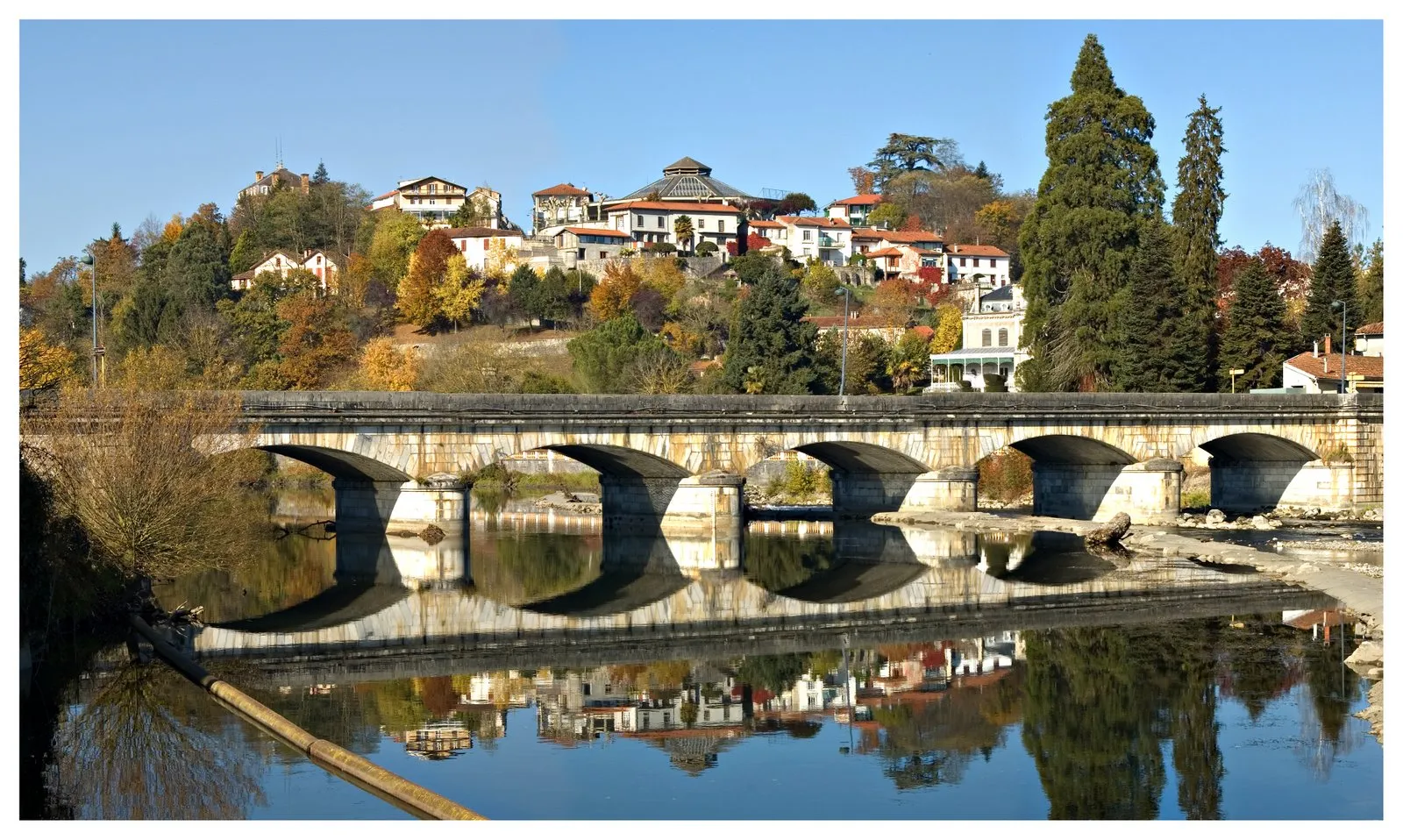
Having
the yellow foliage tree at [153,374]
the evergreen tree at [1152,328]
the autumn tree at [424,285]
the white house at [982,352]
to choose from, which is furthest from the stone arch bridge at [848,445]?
the autumn tree at [424,285]

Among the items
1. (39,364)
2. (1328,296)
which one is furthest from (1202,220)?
(39,364)

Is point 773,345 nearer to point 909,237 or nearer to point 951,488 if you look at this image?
point 951,488

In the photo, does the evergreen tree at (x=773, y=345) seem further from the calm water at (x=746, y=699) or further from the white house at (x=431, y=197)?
the white house at (x=431, y=197)

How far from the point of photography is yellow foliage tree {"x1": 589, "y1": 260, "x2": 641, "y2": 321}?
348ft

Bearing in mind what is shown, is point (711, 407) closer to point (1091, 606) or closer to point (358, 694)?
point (1091, 606)

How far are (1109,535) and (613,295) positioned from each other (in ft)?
202

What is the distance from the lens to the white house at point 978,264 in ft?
439

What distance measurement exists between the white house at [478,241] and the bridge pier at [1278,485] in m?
68.8

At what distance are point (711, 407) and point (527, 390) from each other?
95.0 feet

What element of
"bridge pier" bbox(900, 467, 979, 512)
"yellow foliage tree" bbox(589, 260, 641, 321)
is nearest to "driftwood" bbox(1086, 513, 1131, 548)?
"bridge pier" bbox(900, 467, 979, 512)

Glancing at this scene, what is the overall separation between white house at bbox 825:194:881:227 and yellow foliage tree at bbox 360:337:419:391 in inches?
2961

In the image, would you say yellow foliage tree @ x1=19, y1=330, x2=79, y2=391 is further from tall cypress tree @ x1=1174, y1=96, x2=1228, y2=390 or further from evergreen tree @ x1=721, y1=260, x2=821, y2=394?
tall cypress tree @ x1=1174, y1=96, x2=1228, y2=390

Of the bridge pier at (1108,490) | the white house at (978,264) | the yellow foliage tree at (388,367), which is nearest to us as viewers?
the bridge pier at (1108,490)

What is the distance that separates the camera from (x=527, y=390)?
78.8m
